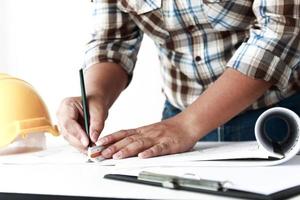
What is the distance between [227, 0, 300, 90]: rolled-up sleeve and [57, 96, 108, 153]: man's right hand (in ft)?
0.80

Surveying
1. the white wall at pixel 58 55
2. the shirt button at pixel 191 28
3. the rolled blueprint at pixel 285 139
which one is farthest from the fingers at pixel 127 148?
the white wall at pixel 58 55

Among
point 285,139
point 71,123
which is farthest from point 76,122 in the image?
point 285,139

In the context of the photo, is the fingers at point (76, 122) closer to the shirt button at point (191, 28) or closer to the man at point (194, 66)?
the man at point (194, 66)

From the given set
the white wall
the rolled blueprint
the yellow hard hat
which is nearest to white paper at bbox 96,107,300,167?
the rolled blueprint

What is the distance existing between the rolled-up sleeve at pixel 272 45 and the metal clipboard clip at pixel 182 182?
320mm

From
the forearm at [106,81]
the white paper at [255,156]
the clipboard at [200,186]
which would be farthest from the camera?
the forearm at [106,81]

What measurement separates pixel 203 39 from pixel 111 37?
0.20 meters

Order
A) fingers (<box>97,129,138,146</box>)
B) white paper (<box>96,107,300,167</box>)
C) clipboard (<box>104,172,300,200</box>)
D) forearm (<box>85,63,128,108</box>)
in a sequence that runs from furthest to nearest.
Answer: forearm (<box>85,63,128,108</box>) → fingers (<box>97,129,138,146</box>) → white paper (<box>96,107,300,167</box>) → clipboard (<box>104,172,300,200</box>)

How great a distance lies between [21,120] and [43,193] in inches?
14.0

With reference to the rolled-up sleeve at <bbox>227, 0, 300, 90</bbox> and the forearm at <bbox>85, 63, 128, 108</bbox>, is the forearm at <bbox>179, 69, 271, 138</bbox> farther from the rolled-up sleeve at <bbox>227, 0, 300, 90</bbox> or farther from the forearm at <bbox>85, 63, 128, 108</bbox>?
the forearm at <bbox>85, 63, 128, 108</bbox>

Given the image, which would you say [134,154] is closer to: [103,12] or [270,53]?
[270,53]

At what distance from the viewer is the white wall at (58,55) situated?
6.21 feet

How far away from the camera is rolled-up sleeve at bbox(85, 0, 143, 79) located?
1152 millimetres

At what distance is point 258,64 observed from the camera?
0.90 meters
